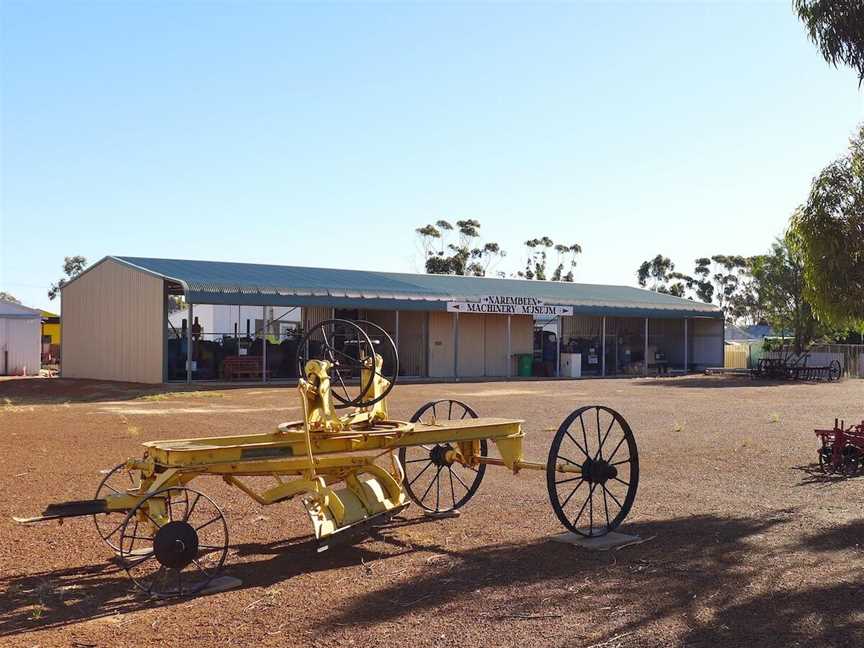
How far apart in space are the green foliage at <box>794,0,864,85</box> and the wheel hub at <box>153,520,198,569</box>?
29.0ft

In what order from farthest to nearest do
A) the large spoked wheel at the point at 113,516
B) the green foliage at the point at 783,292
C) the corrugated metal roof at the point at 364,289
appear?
1. the green foliage at the point at 783,292
2. the corrugated metal roof at the point at 364,289
3. the large spoked wheel at the point at 113,516

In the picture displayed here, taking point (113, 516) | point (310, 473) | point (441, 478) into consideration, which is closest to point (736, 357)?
point (441, 478)

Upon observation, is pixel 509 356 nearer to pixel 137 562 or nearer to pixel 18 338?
pixel 18 338

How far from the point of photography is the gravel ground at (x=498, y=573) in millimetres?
5559

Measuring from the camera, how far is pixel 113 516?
29.1 ft

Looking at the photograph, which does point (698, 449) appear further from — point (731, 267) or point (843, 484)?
point (731, 267)

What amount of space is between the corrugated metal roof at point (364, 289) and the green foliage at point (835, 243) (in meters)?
20.5

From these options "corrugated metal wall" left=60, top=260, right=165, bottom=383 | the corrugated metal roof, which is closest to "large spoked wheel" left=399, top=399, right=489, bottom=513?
the corrugated metal roof

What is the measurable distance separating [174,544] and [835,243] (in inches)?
350

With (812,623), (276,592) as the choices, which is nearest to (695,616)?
(812,623)

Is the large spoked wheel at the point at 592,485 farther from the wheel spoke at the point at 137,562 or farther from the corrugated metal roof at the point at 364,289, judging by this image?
the corrugated metal roof at the point at 364,289

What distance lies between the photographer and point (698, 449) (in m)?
14.0

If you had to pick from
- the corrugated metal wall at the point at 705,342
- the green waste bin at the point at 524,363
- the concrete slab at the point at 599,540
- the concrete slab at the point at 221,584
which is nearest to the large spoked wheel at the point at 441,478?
the concrete slab at the point at 599,540

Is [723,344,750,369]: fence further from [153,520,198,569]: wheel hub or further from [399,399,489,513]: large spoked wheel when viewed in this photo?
[153,520,198,569]: wheel hub
